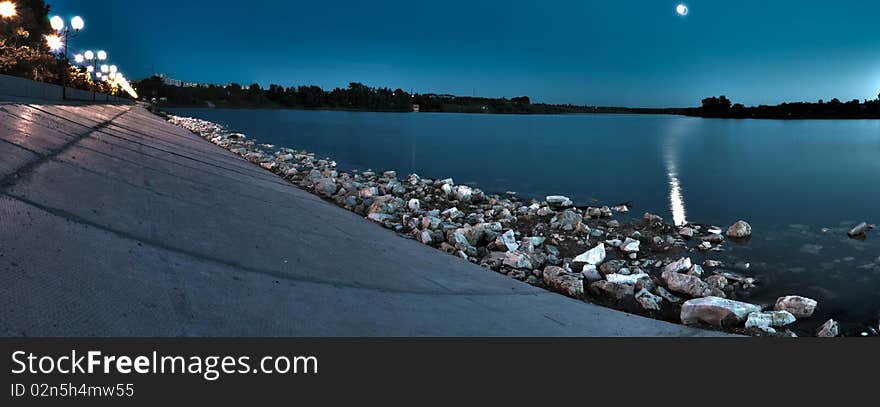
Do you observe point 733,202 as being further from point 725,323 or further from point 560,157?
point 560,157

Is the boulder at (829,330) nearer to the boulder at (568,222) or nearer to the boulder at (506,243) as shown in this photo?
the boulder at (506,243)

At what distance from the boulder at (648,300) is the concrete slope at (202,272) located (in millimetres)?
1450

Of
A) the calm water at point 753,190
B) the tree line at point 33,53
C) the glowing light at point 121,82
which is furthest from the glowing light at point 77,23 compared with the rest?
the glowing light at point 121,82

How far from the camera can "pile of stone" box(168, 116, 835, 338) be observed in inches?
252

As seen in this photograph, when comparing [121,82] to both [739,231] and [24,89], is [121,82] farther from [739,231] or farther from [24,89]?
[739,231]

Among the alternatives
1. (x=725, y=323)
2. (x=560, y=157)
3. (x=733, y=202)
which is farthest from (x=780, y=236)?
(x=560, y=157)

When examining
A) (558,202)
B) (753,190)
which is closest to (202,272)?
(558,202)

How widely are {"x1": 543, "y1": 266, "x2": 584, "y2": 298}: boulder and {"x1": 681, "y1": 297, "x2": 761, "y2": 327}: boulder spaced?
1290 mm

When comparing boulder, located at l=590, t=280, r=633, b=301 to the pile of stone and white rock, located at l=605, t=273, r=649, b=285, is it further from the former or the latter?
white rock, located at l=605, t=273, r=649, b=285

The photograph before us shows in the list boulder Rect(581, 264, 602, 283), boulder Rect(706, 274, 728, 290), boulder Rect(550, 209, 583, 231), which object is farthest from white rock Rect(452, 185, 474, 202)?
boulder Rect(706, 274, 728, 290)
